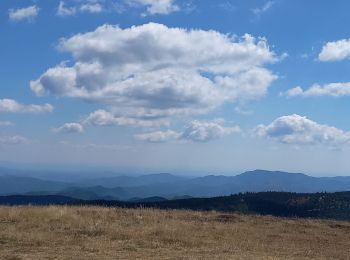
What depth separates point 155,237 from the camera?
23.9 metres

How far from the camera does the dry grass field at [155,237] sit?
1923cm

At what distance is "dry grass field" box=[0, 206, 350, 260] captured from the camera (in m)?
19.2

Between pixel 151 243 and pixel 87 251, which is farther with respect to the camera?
pixel 151 243

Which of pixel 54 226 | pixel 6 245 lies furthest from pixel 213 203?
pixel 6 245

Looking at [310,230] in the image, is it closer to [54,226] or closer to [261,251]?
[261,251]

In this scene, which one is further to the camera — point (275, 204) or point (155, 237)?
point (275, 204)

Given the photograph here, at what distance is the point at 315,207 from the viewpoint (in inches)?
3438

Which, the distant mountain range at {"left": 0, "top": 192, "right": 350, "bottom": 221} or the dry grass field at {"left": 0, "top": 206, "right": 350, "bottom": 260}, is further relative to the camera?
the distant mountain range at {"left": 0, "top": 192, "right": 350, "bottom": 221}

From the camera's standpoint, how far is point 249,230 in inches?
1141

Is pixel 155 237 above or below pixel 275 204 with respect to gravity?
below

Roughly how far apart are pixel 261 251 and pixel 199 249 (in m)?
2.73

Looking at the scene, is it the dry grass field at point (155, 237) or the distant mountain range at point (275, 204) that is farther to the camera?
the distant mountain range at point (275, 204)

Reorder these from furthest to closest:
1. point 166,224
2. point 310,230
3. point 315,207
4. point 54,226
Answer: point 315,207
point 310,230
point 166,224
point 54,226

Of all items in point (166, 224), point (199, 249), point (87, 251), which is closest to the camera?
point (87, 251)
